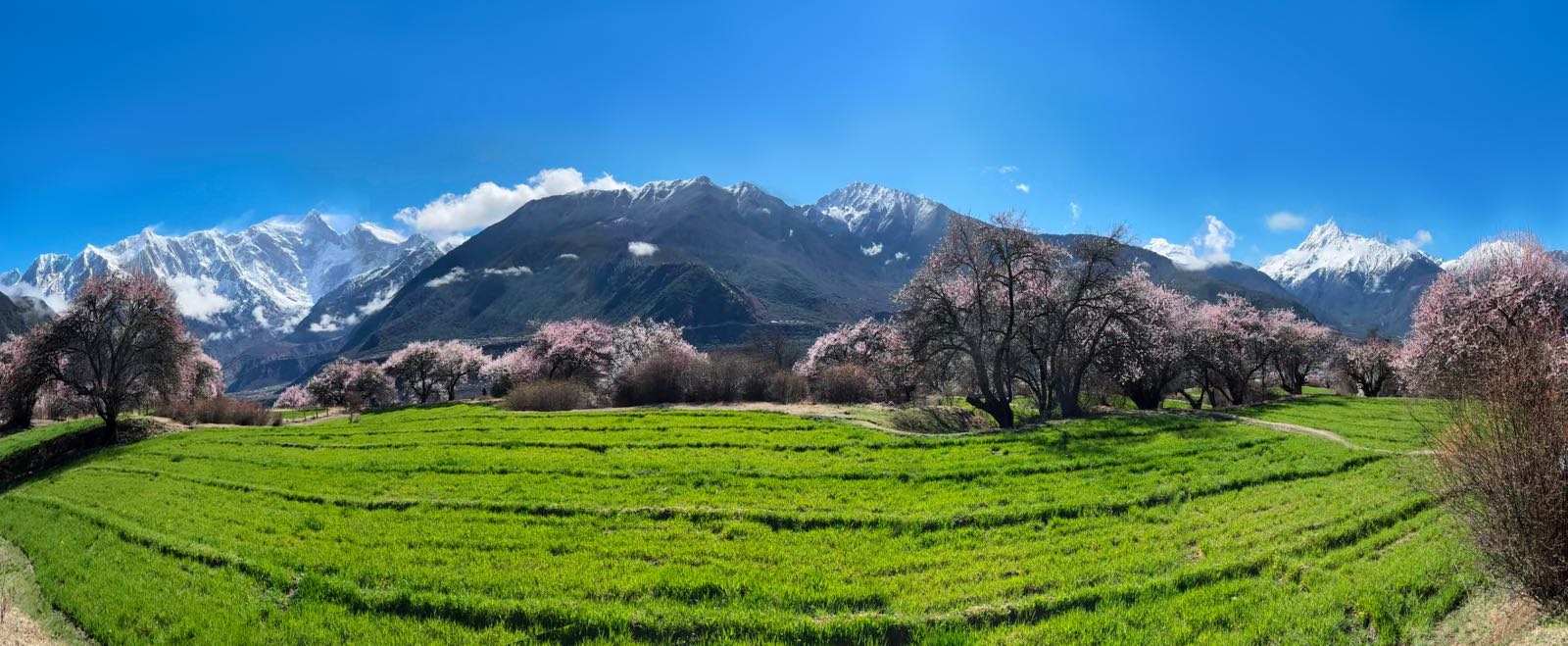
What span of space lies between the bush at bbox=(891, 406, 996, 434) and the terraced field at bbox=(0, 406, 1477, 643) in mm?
9393

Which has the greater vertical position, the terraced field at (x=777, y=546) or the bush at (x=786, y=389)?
the bush at (x=786, y=389)

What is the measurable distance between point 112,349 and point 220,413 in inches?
430

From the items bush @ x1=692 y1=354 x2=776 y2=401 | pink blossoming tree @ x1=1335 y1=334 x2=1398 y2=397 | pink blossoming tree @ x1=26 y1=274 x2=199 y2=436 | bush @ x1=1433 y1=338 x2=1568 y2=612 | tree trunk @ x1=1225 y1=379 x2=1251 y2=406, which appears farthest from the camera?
pink blossoming tree @ x1=1335 y1=334 x2=1398 y2=397

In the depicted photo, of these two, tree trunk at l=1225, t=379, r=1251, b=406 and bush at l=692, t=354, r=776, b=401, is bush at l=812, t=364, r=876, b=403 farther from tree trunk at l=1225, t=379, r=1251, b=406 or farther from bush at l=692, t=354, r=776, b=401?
tree trunk at l=1225, t=379, r=1251, b=406

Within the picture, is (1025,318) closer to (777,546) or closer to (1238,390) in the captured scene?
(777,546)

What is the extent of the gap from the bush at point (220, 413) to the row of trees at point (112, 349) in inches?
250

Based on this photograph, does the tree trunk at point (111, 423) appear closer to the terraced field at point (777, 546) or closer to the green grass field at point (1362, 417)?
the terraced field at point (777, 546)

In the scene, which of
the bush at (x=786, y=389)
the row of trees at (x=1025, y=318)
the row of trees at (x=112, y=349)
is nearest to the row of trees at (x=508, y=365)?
the bush at (x=786, y=389)

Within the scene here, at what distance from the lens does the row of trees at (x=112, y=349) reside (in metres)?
34.6

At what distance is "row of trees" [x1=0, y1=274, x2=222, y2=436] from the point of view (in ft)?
114

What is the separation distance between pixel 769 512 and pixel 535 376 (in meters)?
55.7

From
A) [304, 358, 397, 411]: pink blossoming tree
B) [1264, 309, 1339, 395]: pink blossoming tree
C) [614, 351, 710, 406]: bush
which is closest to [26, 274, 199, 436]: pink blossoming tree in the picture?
[614, 351, 710, 406]: bush

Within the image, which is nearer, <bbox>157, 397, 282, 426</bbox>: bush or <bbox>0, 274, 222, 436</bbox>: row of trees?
<bbox>0, 274, 222, 436</bbox>: row of trees

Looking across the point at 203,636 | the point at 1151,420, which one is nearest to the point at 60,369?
the point at 203,636
